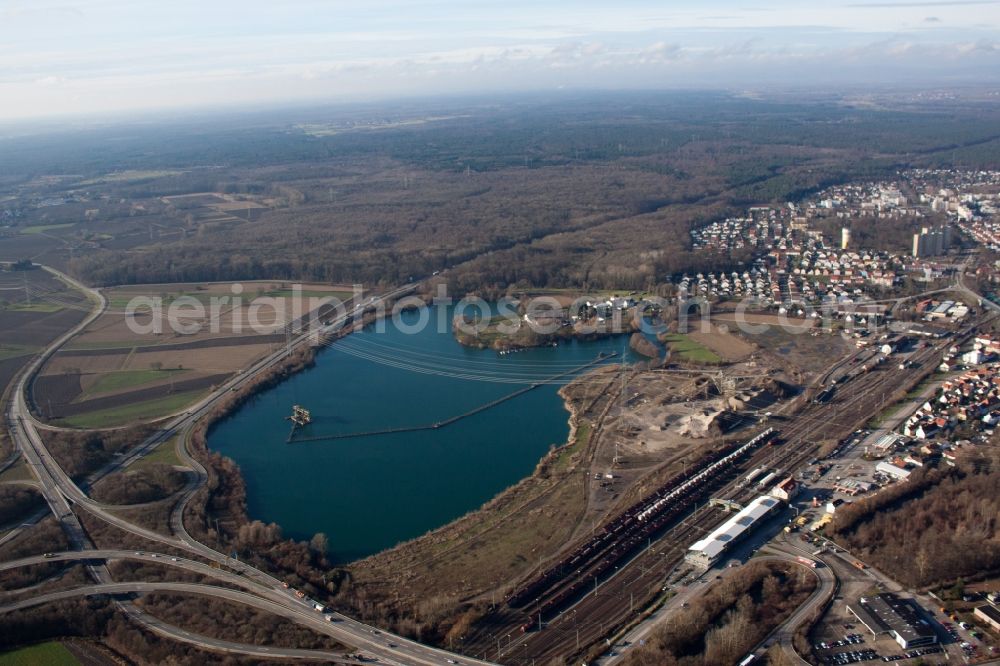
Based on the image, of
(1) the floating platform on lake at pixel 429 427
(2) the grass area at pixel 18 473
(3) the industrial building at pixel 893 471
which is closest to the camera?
(3) the industrial building at pixel 893 471

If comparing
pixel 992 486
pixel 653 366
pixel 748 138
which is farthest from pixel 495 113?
pixel 992 486

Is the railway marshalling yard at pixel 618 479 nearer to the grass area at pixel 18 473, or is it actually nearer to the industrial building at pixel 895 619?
the industrial building at pixel 895 619

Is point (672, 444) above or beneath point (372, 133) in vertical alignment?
beneath

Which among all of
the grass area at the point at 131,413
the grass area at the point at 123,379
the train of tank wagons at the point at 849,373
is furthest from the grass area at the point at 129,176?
the train of tank wagons at the point at 849,373

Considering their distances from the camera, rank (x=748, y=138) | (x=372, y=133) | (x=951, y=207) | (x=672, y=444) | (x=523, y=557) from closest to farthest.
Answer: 1. (x=523, y=557)
2. (x=672, y=444)
3. (x=951, y=207)
4. (x=748, y=138)
5. (x=372, y=133)

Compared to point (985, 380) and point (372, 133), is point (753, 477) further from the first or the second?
point (372, 133)
